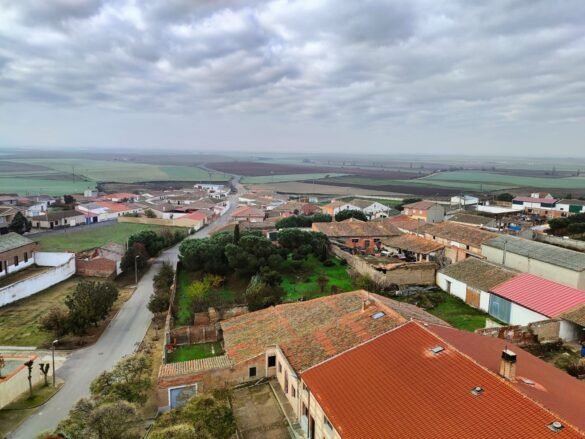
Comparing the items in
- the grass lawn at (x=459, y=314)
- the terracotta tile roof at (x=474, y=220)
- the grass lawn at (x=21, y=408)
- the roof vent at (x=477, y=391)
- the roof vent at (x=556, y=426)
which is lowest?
the grass lawn at (x=21, y=408)

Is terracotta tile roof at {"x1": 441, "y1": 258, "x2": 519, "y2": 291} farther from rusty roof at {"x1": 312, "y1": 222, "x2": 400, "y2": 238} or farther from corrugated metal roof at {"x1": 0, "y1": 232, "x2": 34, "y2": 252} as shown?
corrugated metal roof at {"x1": 0, "y1": 232, "x2": 34, "y2": 252}

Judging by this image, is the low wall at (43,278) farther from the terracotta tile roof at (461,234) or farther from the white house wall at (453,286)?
the terracotta tile roof at (461,234)

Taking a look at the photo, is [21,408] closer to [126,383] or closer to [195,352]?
[126,383]

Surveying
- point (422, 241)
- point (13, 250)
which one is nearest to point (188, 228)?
point (13, 250)

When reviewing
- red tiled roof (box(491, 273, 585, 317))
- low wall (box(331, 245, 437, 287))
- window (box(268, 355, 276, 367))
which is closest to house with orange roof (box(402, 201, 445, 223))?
low wall (box(331, 245, 437, 287))

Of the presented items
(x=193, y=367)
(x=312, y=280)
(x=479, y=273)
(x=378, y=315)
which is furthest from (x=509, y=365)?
(x=312, y=280)

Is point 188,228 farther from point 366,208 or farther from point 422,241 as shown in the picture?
point 422,241

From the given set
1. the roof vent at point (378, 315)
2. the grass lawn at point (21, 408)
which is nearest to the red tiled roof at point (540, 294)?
the roof vent at point (378, 315)
